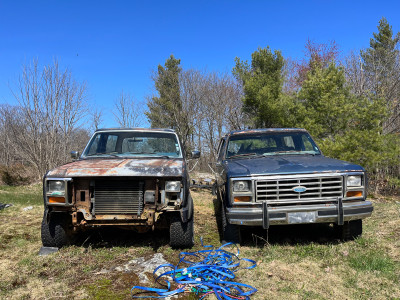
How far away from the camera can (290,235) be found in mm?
4711

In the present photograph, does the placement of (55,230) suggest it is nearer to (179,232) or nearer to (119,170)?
(119,170)

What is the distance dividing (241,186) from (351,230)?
5.90ft

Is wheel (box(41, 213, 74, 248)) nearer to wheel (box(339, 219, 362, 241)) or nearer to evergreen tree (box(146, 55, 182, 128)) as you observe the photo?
wheel (box(339, 219, 362, 241))

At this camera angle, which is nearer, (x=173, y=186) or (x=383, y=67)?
(x=173, y=186)

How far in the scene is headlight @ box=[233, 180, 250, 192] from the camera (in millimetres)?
3855

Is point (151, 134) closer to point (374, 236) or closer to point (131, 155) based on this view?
point (131, 155)

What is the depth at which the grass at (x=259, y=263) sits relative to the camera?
9.20 feet

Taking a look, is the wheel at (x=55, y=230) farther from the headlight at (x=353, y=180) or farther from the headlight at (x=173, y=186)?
the headlight at (x=353, y=180)

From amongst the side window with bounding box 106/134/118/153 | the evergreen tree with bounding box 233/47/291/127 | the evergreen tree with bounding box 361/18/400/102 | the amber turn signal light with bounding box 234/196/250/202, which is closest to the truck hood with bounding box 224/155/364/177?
the amber turn signal light with bounding box 234/196/250/202

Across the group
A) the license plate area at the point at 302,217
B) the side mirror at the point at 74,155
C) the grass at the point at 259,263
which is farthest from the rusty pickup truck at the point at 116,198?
the license plate area at the point at 302,217

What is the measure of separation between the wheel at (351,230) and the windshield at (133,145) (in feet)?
9.23

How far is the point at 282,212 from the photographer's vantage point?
372cm

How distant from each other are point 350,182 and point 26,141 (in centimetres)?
→ 1425

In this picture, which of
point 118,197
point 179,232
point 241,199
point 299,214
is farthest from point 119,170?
point 299,214
